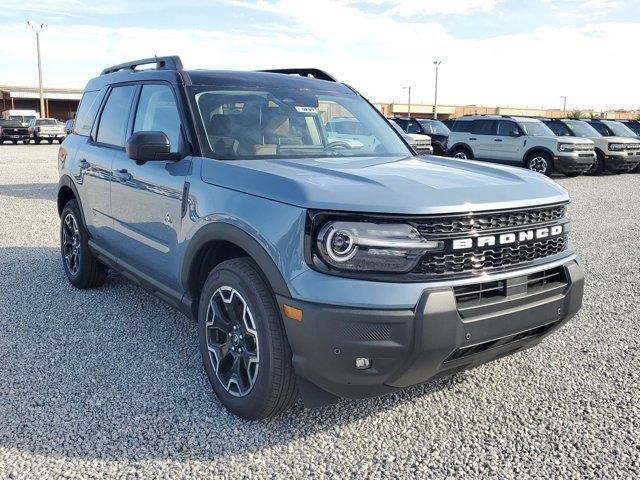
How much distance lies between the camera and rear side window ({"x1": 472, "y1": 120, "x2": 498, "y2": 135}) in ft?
60.3

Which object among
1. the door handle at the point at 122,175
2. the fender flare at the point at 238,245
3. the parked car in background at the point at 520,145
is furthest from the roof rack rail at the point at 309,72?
the parked car in background at the point at 520,145

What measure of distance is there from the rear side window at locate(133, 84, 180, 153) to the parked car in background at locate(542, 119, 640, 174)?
16670 millimetres

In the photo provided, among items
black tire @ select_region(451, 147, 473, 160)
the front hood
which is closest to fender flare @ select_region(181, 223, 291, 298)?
the front hood

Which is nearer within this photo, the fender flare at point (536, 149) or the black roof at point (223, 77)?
the black roof at point (223, 77)

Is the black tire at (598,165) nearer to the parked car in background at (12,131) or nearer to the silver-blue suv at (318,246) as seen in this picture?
the silver-blue suv at (318,246)

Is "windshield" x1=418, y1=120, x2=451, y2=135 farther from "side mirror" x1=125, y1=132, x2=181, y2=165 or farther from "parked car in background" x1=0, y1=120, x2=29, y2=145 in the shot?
"parked car in background" x1=0, y1=120, x2=29, y2=145

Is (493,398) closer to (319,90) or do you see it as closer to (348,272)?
(348,272)

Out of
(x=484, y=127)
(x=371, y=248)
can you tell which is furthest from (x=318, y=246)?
(x=484, y=127)

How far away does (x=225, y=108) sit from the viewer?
379 centimetres

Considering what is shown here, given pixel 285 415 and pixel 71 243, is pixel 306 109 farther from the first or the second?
pixel 71 243

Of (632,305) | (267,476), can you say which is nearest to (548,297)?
(267,476)

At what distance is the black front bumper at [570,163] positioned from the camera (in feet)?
55.4

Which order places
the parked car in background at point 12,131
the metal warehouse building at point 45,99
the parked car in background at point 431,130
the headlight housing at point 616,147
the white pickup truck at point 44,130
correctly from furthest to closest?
the metal warehouse building at point 45,99 < the parked car in background at point 12,131 < the white pickup truck at point 44,130 < the parked car in background at point 431,130 < the headlight housing at point 616,147

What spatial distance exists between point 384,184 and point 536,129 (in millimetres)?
16496
